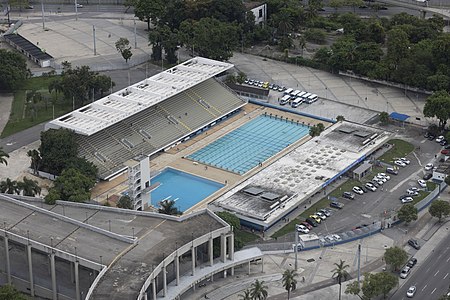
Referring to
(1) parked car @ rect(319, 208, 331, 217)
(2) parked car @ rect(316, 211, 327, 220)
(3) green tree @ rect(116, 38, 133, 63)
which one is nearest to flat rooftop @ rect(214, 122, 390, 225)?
(1) parked car @ rect(319, 208, 331, 217)

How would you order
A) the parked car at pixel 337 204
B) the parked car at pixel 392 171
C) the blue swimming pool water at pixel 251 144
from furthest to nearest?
the blue swimming pool water at pixel 251 144 → the parked car at pixel 392 171 → the parked car at pixel 337 204

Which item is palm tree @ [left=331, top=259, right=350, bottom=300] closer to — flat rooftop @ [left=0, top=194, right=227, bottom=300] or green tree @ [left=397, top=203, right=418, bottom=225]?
green tree @ [left=397, top=203, right=418, bottom=225]

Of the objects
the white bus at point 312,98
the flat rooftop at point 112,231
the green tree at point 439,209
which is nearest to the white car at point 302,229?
the flat rooftop at point 112,231

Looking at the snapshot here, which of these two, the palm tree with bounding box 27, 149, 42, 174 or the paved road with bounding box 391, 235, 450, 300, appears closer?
the paved road with bounding box 391, 235, 450, 300

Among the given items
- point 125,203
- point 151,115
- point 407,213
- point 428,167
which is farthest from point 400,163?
point 125,203

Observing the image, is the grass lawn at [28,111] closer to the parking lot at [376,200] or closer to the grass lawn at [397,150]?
the parking lot at [376,200]
